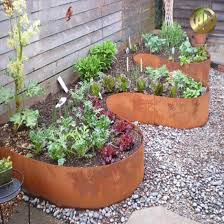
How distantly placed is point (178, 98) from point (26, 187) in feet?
7.39

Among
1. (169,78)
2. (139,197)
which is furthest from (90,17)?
(139,197)

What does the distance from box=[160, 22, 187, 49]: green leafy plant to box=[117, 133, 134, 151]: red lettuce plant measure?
136 inches

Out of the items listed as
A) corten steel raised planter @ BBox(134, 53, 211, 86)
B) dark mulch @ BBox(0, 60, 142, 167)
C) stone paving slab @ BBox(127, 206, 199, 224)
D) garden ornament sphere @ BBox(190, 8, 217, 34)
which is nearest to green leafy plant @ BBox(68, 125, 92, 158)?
dark mulch @ BBox(0, 60, 142, 167)

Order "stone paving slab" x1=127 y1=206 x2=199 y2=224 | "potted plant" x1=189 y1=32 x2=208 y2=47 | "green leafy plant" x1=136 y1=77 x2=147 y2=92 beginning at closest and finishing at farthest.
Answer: "stone paving slab" x1=127 y1=206 x2=199 y2=224 < "green leafy plant" x1=136 y1=77 x2=147 y2=92 < "potted plant" x1=189 y1=32 x2=208 y2=47

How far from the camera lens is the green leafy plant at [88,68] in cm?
559

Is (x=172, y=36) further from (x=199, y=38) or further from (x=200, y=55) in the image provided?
(x=199, y=38)

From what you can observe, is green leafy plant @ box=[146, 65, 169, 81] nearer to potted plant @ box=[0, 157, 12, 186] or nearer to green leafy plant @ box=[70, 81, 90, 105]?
green leafy plant @ box=[70, 81, 90, 105]

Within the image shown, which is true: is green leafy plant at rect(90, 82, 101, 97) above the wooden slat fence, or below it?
below

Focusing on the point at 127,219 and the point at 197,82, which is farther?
the point at 197,82

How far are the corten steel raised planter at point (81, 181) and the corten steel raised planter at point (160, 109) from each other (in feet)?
4.48

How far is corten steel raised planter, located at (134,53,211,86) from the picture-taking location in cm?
627

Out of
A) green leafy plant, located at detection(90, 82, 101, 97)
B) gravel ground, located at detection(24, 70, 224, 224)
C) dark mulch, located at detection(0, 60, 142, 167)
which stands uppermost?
green leafy plant, located at detection(90, 82, 101, 97)

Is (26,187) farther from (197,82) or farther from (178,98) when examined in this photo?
Answer: (197,82)

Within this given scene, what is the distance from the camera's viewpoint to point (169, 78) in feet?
18.1
